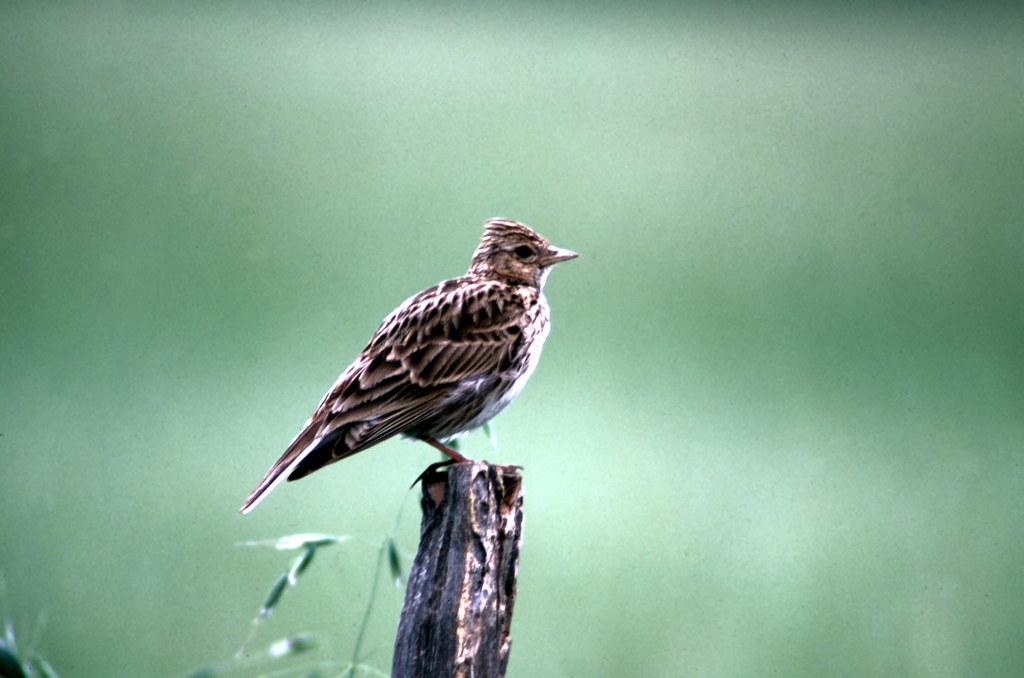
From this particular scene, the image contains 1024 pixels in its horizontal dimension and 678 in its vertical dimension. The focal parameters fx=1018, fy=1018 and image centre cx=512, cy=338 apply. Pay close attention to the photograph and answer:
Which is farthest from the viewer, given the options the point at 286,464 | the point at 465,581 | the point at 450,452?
the point at 450,452

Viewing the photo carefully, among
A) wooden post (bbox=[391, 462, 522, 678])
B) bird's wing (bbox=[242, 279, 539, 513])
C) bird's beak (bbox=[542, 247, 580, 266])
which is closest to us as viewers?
wooden post (bbox=[391, 462, 522, 678])

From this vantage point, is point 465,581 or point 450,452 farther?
point 450,452

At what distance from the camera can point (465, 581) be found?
8.58 ft

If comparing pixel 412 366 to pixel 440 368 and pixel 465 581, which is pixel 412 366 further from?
pixel 465 581

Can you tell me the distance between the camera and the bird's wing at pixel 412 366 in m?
3.10

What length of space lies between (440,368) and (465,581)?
89 cm

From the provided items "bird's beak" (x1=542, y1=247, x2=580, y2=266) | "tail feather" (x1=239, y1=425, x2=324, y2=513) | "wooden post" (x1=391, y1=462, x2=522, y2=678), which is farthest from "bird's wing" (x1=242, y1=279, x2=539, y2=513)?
"wooden post" (x1=391, y1=462, x2=522, y2=678)

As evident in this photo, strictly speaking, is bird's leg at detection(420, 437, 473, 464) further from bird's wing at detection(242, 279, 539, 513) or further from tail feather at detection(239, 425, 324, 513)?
tail feather at detection(239, 425, 324, 513)

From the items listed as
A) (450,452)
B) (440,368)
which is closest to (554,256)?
(440,368)

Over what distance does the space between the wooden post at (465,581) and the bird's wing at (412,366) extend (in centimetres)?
46

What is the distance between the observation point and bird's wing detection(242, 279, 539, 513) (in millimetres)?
3098

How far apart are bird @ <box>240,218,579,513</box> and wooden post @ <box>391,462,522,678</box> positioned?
14.0 inches

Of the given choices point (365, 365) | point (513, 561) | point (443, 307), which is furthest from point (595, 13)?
point (513, 561)

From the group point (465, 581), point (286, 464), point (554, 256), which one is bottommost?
point (465, 581)
